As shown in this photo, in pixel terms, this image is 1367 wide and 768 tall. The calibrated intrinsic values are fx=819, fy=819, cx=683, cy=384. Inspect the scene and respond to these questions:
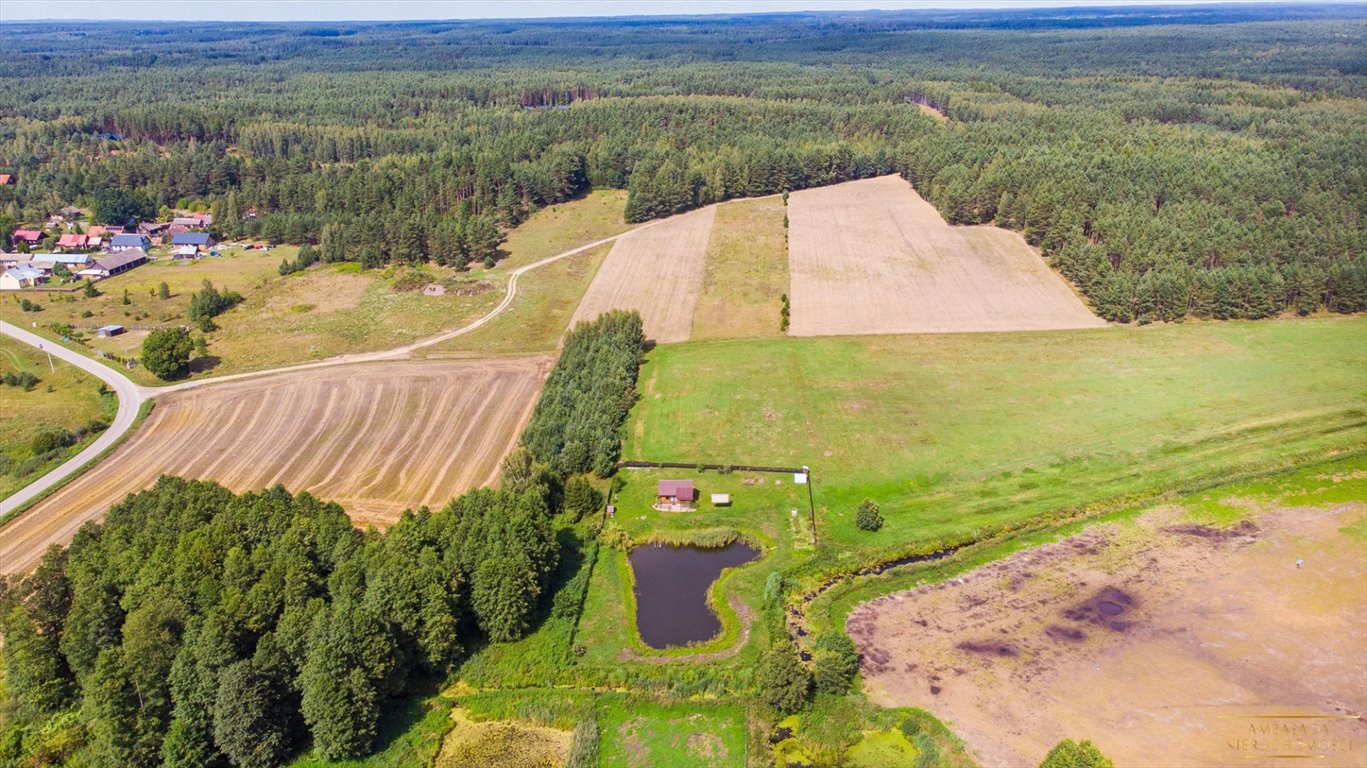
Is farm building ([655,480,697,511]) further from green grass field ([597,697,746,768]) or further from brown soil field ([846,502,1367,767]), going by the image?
green grass field ([597,697,746,768])

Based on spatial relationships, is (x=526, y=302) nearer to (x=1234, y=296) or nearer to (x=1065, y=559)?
(x=1065, y=559)

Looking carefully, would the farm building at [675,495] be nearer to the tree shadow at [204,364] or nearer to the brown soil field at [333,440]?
the brown soil field at [333,440]

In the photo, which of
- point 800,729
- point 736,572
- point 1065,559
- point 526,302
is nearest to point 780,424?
point 736,572

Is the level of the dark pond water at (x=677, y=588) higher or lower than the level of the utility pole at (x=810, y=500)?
lower

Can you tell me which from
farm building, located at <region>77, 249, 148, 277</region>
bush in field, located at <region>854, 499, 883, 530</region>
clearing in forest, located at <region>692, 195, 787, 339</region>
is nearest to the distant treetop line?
clearing in forest, located at <region>692, 195, 787, 339</region>

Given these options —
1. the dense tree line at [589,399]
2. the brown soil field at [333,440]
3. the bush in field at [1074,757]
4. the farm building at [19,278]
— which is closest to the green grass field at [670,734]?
the bush in field at [1074,757]

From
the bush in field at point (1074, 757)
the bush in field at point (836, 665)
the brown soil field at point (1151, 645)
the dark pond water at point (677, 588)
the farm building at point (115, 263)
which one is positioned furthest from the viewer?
the farm building at point (115, 263)

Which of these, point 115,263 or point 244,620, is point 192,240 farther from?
point 244,620
